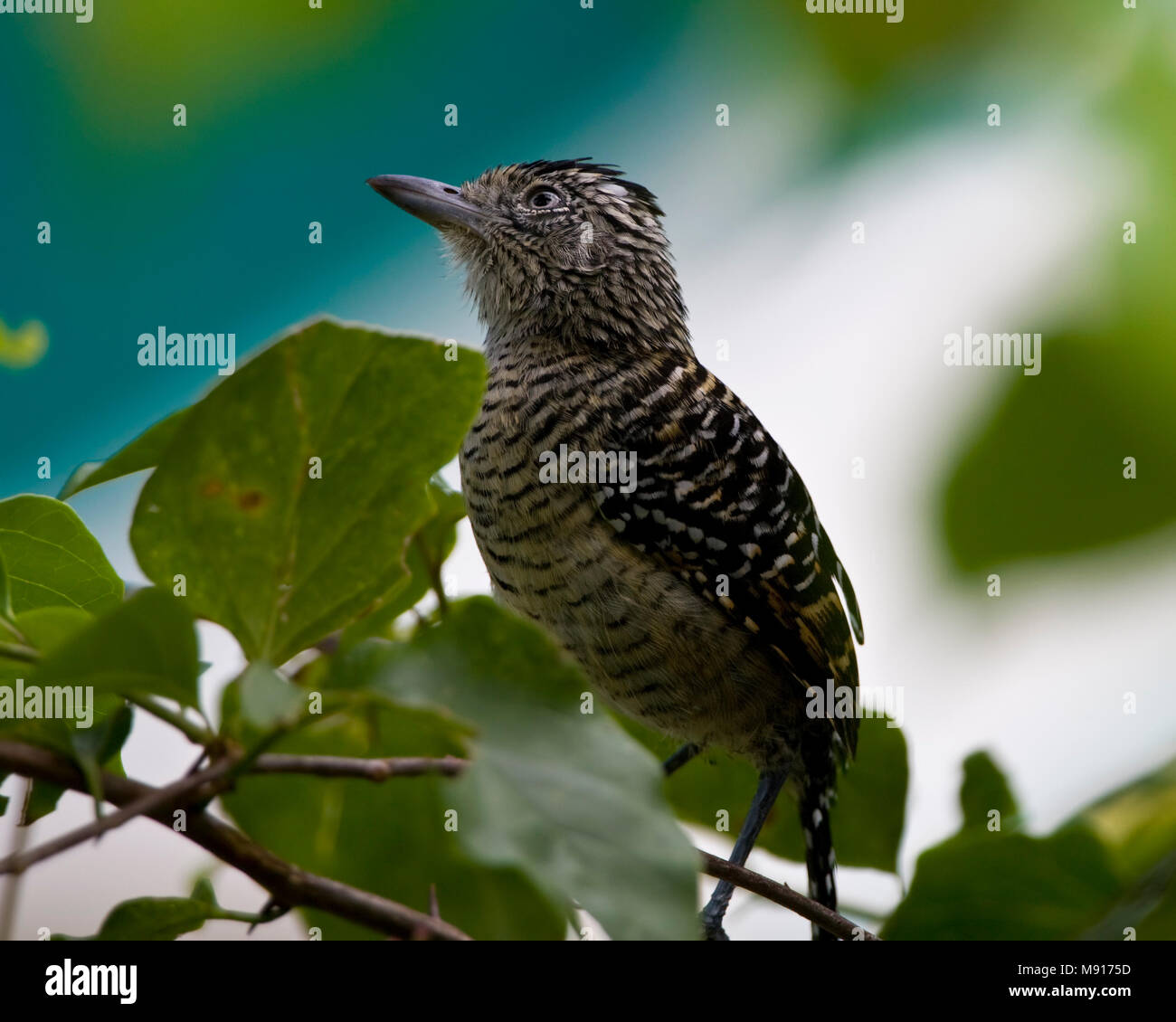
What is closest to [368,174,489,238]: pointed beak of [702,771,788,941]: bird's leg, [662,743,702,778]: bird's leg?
[662,743,702,778]: bird's leg

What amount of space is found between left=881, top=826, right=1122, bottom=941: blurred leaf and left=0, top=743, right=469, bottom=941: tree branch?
378mm

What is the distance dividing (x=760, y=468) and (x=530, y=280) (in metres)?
0.72

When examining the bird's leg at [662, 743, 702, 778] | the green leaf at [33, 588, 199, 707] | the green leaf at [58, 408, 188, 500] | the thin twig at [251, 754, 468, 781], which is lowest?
the bird's leg at [662, 743, 702, 778]

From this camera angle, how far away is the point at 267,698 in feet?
1.75

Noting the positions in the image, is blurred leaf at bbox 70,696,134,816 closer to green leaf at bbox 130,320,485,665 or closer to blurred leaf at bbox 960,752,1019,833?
green leaf at bbox 130,320,485,665

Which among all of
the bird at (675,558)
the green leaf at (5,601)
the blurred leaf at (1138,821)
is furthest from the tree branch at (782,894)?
the bird at (675,558)

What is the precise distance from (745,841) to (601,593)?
474mm

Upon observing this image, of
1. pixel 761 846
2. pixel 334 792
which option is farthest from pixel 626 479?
pixel 334 792

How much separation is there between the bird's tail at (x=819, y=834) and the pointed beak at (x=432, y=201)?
4.55 ft

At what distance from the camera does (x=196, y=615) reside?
691mm

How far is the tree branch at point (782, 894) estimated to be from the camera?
38.3 inches

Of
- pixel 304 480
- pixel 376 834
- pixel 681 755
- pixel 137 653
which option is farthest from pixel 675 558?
pixel 137 653

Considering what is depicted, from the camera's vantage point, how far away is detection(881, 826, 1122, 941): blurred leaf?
2.43ft

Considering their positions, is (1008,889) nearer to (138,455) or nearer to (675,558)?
(138,455)
